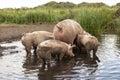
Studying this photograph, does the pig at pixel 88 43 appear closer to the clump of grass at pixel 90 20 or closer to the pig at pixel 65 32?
the pig at pixel 65 32

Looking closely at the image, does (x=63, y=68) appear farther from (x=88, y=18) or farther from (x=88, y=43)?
(x=88, y=18)

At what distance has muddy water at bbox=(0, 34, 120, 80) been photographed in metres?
9.75

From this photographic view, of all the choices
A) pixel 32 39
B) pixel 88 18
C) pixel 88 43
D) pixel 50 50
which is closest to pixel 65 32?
pixel 88 43

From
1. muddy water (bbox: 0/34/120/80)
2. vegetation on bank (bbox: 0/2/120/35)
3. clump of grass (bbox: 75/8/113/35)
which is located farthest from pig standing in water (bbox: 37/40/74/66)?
vegetation on bank (bbox: 0/2/120/35)

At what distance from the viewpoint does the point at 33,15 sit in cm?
2939

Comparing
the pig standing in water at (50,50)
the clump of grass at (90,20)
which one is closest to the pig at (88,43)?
the pig standing in water at (50,50)

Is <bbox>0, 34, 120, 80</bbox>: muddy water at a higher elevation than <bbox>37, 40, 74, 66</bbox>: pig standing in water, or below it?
below

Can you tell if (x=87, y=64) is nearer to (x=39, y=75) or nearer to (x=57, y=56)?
(x=57, y=56)

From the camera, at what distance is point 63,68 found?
36.6 ft

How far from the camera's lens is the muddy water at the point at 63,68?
9750 mm

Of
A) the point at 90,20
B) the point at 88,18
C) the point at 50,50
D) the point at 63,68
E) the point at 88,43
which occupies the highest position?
the point at 88,18

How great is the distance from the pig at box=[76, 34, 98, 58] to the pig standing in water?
3.59 ft

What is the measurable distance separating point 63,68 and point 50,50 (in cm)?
79

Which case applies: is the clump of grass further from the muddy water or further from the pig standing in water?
the pig standing in water
